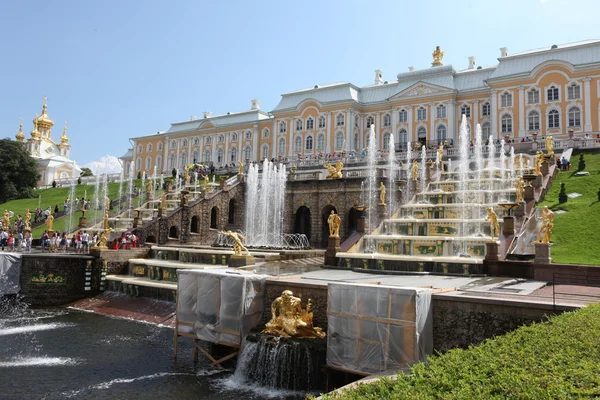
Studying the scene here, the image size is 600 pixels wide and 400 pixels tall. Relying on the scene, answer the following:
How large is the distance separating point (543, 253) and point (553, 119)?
122ft

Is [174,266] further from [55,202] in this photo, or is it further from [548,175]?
[55,202]

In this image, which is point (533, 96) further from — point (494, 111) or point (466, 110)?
point (466, 110)

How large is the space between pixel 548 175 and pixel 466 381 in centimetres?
2598

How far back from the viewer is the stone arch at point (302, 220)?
3447 centimetres

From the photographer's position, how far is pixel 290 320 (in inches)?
469

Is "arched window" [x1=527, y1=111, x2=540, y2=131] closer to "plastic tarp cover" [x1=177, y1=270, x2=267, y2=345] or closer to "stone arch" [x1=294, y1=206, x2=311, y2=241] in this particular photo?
"stone arch" [x1=294, y1=206, x2=311, y2=241]

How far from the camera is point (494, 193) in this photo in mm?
25234

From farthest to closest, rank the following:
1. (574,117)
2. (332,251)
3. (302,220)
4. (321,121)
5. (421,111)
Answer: (321,121), (421,111), (574,117), (302,220), (332,251)

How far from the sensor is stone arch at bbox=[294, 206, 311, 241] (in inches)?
1357

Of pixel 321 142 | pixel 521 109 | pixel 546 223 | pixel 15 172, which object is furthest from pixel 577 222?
pixel 15 172

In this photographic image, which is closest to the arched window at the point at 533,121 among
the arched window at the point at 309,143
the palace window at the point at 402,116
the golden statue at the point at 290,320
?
the palace window at the point at 402,116

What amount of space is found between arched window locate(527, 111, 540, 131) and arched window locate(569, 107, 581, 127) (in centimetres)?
286

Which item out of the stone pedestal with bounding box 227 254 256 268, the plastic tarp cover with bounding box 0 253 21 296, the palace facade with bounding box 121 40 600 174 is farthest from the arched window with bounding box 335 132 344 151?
the stone pedestal with bounding box 227 254 256 268

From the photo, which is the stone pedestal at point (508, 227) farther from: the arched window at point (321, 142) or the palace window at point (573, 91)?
the arched window at point (321, 142)
